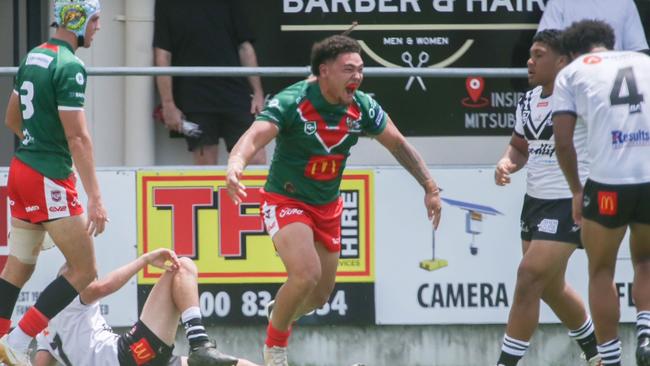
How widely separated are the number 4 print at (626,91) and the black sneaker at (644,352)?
1.21 m

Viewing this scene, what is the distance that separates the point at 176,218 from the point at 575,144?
115 inches

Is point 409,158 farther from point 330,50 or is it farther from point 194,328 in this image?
point 194,328

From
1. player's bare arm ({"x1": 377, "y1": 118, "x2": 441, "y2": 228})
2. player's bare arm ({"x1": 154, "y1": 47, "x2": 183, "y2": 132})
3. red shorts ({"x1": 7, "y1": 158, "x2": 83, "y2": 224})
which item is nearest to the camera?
red shorts ({"x1": 7, "y1": 158, "x2": 83, "y2": 224})

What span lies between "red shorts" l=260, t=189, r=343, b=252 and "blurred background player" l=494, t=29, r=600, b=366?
1037 millimetres

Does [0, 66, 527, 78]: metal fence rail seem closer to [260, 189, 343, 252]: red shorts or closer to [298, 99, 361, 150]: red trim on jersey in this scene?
[298, 99, 361, 150]: red trim on jersey

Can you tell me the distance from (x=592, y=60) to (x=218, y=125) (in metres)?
3.65

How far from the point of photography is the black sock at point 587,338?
10.1 m

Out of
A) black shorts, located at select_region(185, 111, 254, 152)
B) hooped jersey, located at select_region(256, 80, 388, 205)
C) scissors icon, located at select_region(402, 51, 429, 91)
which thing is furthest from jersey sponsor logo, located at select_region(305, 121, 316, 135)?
scissors icon, located at select_region(402, 51, 429, 91)

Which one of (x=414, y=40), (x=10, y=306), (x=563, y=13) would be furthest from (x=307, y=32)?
(x=10, y=306)

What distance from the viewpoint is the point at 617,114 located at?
874 cm

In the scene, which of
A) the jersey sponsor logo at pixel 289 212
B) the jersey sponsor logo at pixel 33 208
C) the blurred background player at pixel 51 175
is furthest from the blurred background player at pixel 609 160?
the jersey sponsor logo at pixel 33 208

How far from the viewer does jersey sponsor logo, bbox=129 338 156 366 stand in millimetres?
9219

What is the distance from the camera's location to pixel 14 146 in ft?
41.4

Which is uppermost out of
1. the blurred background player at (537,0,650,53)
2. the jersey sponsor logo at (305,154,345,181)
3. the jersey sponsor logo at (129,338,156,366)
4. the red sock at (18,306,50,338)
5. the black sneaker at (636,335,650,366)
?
the blurred background player at (537,0,650,53)
